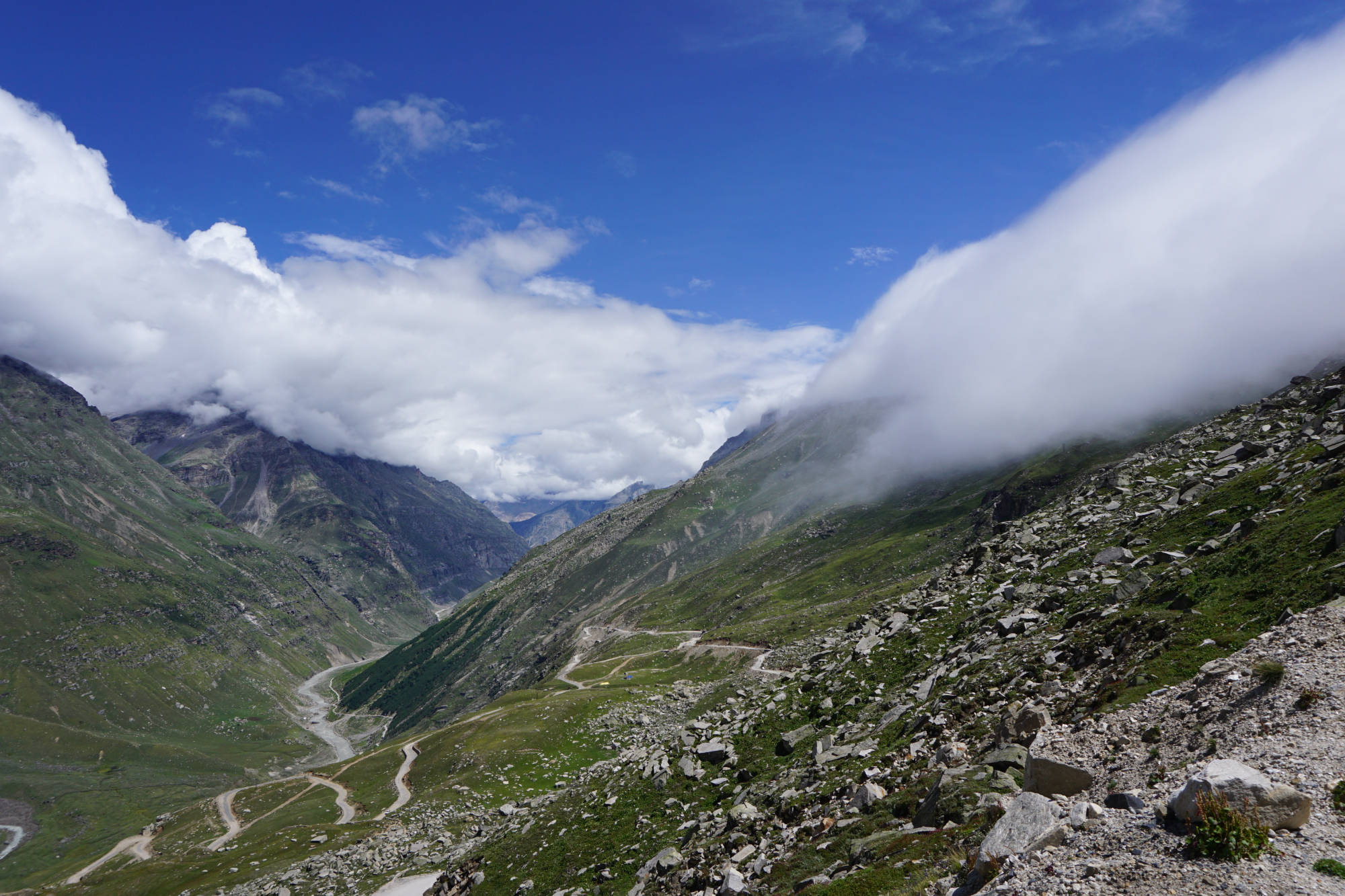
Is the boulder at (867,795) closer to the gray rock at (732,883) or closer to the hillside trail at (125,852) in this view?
the gray rock at (732,883)

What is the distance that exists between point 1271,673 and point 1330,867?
7840mm

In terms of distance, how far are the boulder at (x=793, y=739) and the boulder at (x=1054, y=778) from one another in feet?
71.3

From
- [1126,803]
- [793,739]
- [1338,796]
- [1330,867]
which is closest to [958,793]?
[1126,803]

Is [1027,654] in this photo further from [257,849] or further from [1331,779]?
[257,849]

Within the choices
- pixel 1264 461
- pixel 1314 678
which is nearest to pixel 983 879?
pixel 1314 678

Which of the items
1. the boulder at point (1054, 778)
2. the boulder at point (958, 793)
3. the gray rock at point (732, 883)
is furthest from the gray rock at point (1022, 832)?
the gray rock at point (732, 883)

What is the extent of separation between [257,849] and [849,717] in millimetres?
100379

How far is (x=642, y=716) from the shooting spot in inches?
3782

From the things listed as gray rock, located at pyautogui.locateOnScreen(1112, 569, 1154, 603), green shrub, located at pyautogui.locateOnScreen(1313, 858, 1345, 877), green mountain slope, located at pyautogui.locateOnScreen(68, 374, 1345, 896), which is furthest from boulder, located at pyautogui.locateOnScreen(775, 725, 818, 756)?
green shrub, located at pyautogui.locateOnScreen(1313, 858, 1345, 877)

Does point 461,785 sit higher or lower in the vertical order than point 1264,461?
lower

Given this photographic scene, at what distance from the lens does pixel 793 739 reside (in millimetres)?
39375

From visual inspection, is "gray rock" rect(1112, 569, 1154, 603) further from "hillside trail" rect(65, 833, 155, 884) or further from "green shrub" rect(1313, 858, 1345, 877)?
"hillside trail" rect(65, 833, 155, 884)

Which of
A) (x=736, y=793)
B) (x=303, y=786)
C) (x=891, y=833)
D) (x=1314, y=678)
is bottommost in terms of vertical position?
(x=303, y=786)

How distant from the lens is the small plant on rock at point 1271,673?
695 inches
